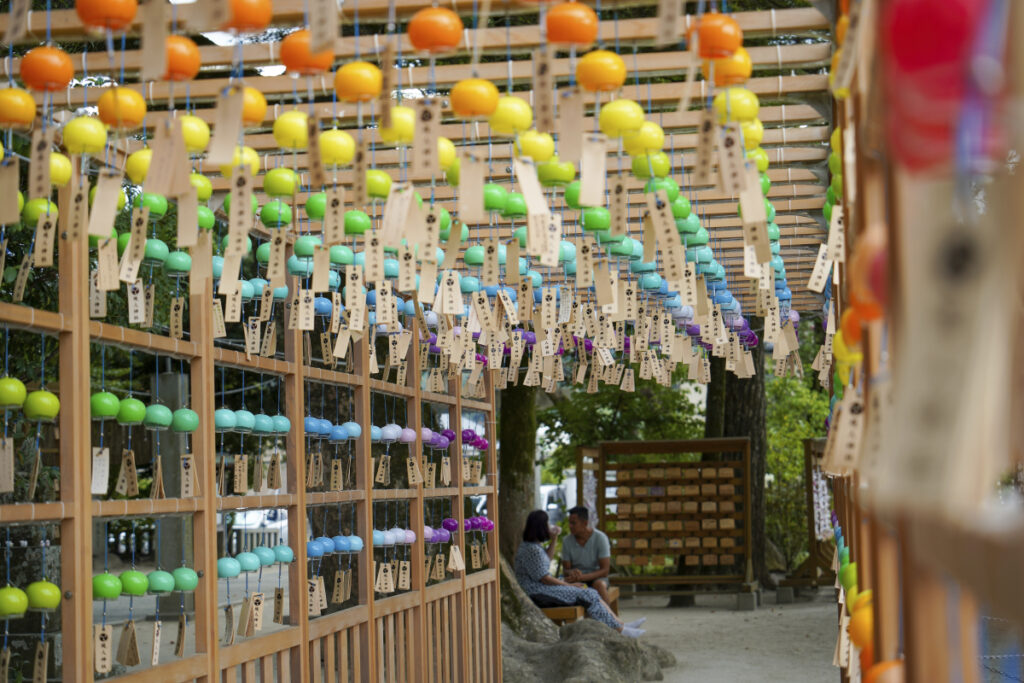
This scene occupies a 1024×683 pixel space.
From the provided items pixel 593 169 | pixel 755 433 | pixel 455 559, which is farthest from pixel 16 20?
pixel 755 433

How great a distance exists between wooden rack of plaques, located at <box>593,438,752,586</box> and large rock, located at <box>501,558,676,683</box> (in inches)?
152

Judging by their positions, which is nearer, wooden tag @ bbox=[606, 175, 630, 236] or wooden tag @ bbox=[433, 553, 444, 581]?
wooden tag @ bbox=[606, 175, 630, 236]

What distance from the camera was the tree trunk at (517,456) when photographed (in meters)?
10.5

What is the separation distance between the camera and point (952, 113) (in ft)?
3.11

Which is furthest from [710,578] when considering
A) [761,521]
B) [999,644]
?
[999,644]

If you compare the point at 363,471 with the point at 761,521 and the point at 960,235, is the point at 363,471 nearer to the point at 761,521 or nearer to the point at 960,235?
the point at 960,235

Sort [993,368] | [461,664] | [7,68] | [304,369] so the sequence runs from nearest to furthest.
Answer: [993,368] → [7,68] → [304,369] → [461,664]

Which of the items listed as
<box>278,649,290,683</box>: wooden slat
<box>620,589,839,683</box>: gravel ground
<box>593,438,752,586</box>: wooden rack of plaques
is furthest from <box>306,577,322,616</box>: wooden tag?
<box>593,438,752,586</box>: wooden rack of plaques

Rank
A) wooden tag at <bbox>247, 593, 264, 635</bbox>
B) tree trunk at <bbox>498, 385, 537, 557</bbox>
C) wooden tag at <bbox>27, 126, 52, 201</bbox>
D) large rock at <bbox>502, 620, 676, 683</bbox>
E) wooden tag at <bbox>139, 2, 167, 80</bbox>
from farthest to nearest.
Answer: tree trunk at <bbox>498, 385, 537, 557</bbox>
large rock at <bbox>502, 620, 676, 683</bbox>
wooden tag at <bbox>247, 593, 264, 635</bbox>
wooden tag at <bbox>27, 126, 52, 201</bbox>
wooden tag at <bbox>139, 2, 167, 80</bbox>

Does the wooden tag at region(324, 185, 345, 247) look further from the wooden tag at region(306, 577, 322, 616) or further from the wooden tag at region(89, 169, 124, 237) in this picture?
the wooden tag at region(306, 577, 322, 616)

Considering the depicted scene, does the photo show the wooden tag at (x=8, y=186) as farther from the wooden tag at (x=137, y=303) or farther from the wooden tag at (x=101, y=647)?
the wooden tag at (x=101, y=647)

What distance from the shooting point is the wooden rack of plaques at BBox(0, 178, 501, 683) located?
11.8ft

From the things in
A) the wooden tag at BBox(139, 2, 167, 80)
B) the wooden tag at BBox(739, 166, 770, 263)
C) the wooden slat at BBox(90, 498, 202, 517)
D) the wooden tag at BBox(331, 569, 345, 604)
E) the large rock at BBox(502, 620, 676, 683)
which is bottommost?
the large rock at BBox(502, 620, 676, 683)

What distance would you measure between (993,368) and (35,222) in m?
3.27
